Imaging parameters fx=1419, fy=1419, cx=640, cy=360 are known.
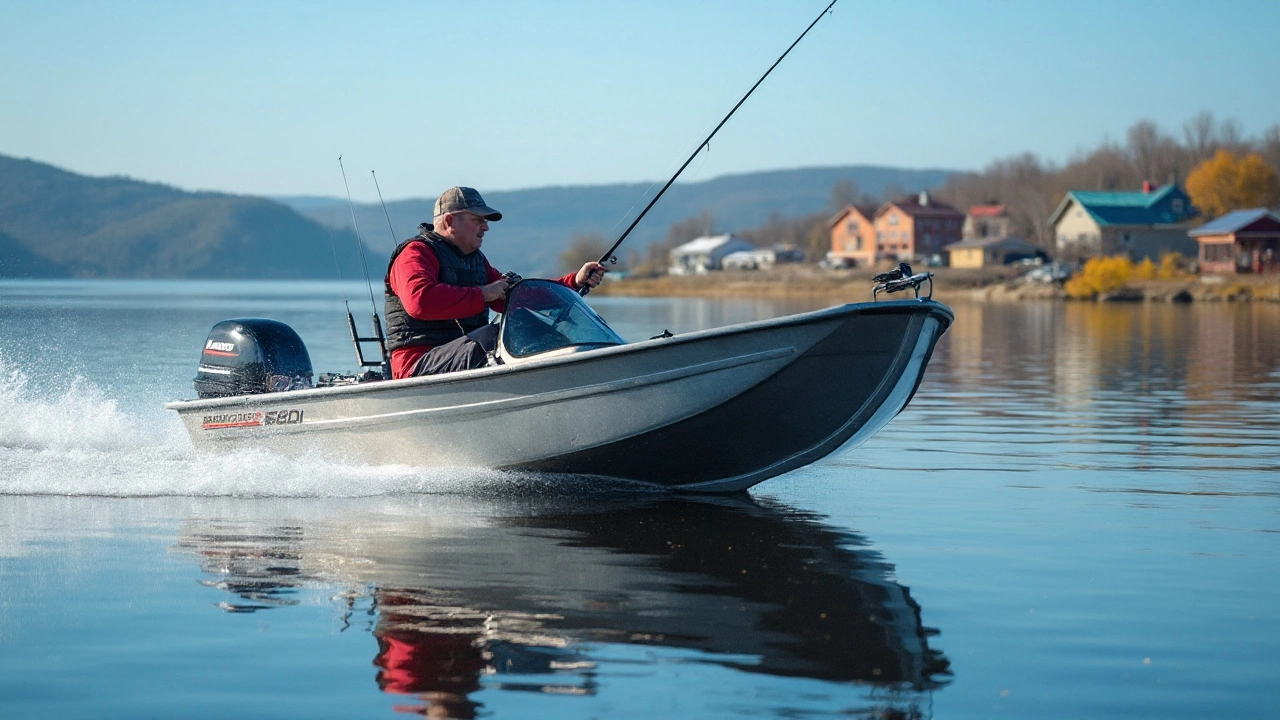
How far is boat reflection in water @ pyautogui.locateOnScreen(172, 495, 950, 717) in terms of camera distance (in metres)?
5.48

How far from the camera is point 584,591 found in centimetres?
682

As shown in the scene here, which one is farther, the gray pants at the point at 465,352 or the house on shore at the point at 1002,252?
the house on shore at the point at 1002,252

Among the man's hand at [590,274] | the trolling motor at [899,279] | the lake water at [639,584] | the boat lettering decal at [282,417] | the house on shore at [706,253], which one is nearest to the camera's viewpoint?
the lake water at [639,584]

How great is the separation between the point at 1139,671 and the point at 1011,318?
1783 inches

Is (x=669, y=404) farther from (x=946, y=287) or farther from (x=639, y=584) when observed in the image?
(x=946, y=287)

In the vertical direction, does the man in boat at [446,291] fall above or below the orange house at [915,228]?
below

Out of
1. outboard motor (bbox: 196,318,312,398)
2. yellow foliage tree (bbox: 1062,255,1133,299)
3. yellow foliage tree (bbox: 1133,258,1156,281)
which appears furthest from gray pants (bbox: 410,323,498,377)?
yellow foliage tree (bbox: 1133,258,1156,281)

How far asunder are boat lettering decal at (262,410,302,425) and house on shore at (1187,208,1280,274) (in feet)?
258

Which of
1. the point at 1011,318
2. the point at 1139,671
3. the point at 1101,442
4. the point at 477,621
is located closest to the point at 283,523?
the point at 477,621

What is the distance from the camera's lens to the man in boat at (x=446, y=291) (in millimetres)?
9336

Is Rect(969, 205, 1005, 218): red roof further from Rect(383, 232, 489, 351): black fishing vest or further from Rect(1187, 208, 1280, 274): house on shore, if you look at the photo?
Rect(383, 232, 489, 351): black fishing vest

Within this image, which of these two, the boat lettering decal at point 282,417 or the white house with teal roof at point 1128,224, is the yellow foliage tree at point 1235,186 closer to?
the white house with teal roof at point 1128,224

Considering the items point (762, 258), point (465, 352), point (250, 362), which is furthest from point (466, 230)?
point (762, 258)

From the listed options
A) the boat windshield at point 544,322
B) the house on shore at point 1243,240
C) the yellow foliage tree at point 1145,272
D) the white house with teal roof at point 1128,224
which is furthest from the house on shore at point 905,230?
the boat windshield at point 544,322
